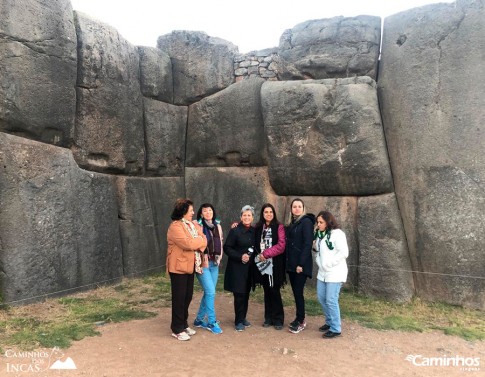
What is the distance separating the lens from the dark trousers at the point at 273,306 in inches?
195

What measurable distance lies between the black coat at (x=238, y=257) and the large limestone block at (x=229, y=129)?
3086 millimetres

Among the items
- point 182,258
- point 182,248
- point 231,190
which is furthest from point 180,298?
point 231,190

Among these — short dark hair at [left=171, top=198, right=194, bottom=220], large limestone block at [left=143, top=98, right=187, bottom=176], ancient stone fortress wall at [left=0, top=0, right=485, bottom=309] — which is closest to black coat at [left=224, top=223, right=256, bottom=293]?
short dark hair at [left=171, top=198, right=194, bottom=220]

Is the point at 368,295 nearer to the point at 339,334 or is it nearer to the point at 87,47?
the point at 339,334

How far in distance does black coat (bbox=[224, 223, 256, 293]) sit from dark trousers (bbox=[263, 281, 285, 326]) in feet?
0.99

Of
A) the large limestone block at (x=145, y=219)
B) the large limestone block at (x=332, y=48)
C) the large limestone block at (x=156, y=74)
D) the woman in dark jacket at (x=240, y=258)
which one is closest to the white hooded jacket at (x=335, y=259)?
the woman in dark jacket at (x=240, y=258)

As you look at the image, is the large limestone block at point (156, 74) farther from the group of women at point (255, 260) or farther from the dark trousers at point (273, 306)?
the dark trousers at point (273, 306)

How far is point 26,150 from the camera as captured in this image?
568cm

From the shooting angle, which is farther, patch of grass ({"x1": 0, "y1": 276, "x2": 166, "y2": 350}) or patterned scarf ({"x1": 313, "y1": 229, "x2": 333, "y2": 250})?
patterned scarf ({"x1": 313, "y1": 229, "x2": 333, "y2": 250})

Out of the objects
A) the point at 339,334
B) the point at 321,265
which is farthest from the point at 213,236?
the point at 339,334

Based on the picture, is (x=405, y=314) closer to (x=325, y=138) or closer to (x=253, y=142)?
(x=325, y=138)

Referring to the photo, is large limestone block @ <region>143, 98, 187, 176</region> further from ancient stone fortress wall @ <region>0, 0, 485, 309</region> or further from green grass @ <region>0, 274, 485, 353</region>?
green grass @ <region>0, 274, 485, 353</region>

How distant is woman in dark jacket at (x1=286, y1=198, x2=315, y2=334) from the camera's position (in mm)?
4676
